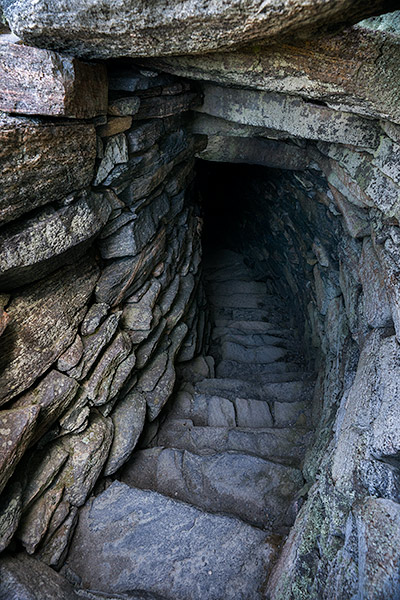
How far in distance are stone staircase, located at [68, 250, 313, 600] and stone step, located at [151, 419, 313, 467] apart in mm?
16

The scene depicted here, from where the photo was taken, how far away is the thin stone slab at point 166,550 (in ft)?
12.2

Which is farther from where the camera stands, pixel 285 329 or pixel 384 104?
pixel 285 329

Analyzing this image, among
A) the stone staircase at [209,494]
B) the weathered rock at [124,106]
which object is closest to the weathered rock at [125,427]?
the stone staircase at [209,494]

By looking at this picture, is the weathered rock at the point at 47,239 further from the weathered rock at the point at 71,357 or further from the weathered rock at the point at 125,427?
the weathered rock at the point at 125,427

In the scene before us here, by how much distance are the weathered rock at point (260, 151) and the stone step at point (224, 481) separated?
4.24m

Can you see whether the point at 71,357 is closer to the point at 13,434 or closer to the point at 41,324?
the point at 41,324

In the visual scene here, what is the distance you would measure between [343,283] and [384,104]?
2979 millimetres

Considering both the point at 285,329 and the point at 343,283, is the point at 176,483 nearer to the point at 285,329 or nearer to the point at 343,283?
the point at 343,283

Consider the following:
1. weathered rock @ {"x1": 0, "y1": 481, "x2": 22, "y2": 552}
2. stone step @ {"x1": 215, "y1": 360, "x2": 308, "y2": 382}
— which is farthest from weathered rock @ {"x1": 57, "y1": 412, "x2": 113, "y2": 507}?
stone step @ {"x1": 215, "y1": 360, "x2": 308, "y2": 382}

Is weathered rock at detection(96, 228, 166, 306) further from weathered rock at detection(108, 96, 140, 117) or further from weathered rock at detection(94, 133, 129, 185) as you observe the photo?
weathered rock at detection(108, 96, 140, 117)

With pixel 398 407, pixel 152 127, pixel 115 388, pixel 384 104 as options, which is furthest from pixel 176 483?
pixel 384 104

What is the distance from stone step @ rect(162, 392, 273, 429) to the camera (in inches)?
247

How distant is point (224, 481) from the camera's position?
4844 mm

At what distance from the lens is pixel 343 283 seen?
547 centimetres
